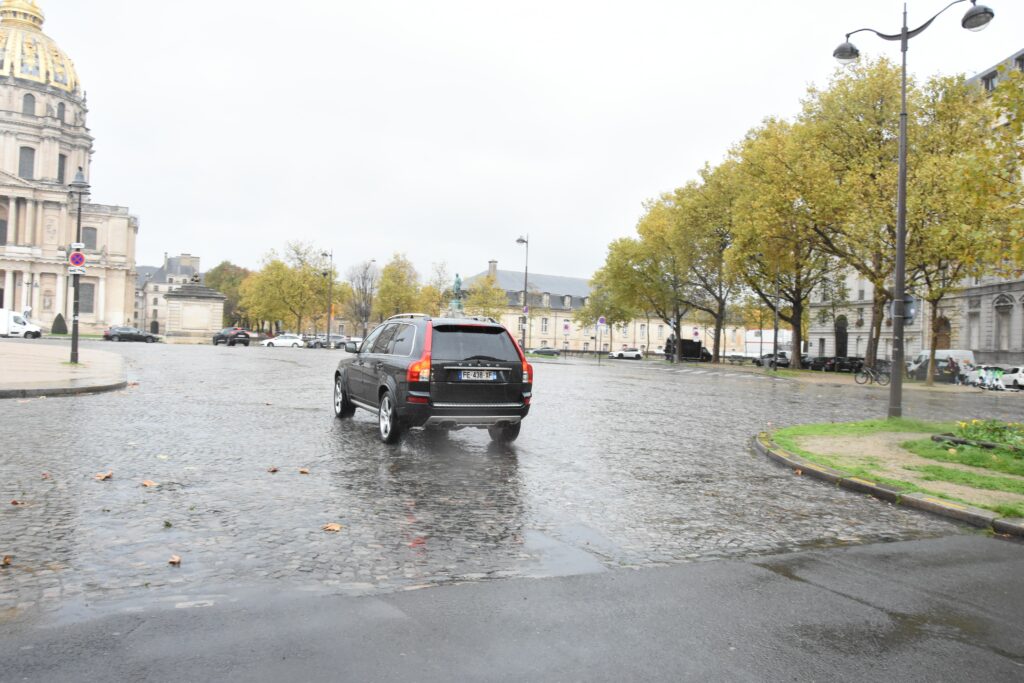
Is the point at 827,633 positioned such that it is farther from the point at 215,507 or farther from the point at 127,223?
the point at 127,223

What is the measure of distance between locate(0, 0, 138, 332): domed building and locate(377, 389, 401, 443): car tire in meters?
92.4

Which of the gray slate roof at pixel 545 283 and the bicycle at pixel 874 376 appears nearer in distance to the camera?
the bicycle at pixel 874 376

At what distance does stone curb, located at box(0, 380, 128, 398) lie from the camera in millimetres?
13844

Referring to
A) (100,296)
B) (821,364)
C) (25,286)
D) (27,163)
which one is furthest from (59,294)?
(821,364)

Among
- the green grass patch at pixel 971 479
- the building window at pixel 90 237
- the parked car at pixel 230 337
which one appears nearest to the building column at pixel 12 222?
the building window at pixel 90 237

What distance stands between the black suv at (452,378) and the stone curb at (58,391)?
8307mm

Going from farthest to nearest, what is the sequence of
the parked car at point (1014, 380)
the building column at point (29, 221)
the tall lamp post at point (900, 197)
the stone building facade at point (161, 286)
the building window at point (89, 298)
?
the stone building facade at point (161, 286) → the building window at point (89, 298) → the building column at point (29, 221) → the parked car at point (1014, 380) → the tall lamp post at point (900, 197)

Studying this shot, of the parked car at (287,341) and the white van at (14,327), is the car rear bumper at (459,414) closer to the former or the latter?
the white van at (14,327)

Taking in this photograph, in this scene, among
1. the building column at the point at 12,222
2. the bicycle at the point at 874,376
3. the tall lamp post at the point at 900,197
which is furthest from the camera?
the building column at the point at 12,222

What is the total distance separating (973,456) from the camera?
932cm

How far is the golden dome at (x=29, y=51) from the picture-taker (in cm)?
9375

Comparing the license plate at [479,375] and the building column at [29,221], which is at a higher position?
the building column at [29,221]

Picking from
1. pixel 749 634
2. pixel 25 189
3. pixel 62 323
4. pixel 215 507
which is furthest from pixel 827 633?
pixel 25 189

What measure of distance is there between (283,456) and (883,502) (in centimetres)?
660
